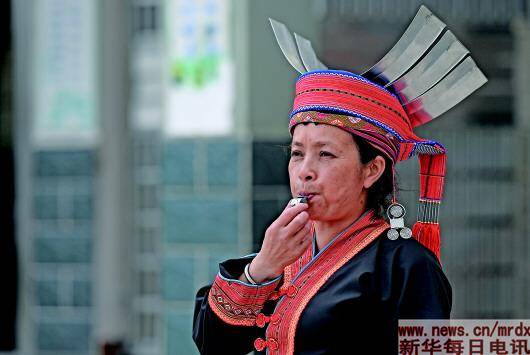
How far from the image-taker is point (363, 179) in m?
1.84

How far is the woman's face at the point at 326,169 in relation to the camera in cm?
180

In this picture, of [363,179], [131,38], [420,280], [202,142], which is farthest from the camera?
[131,38]

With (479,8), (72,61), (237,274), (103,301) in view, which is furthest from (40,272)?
Answer: (237,274)

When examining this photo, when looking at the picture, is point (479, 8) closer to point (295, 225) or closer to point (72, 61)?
point (72, 61)

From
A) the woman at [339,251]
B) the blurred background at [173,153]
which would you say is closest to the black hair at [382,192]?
the woman at [339,251]

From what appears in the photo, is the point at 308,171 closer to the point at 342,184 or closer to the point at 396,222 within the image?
the point at 342,184

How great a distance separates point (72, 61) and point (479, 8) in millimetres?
2205

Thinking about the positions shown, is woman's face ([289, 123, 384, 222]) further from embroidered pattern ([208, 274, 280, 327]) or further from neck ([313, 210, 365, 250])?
embroidered pattern ([208, 274, 280, 327])

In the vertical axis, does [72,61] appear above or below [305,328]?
above

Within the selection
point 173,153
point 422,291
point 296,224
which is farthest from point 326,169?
point 173,153

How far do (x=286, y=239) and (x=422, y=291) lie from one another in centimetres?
28

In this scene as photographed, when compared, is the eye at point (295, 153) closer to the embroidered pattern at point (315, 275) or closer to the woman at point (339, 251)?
the woman at point (339, 251)

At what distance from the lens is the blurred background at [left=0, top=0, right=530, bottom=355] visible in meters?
4.51

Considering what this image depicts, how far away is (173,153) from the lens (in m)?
4.56
